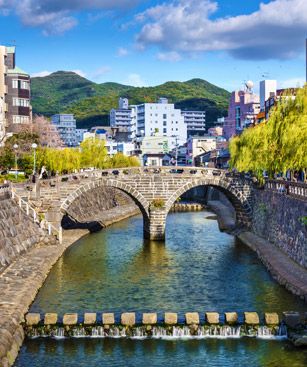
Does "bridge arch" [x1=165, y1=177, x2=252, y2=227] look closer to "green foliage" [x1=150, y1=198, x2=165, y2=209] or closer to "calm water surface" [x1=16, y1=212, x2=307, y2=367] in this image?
"green foliage" [x1=150, y1=198, x2=165, y2=209]

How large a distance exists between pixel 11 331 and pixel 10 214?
900 inches

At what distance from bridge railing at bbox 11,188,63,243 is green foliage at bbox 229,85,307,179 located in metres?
21.4

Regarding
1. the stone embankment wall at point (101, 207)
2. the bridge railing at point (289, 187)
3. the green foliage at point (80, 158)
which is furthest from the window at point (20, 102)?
the bridge railing at point (289, 187)

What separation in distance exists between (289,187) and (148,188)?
17.0 meters

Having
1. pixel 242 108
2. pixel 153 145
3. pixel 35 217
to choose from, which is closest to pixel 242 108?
pixel 242 108

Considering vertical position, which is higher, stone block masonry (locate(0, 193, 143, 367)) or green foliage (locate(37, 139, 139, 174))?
green foliage (locate(37, 139, 139, 174))

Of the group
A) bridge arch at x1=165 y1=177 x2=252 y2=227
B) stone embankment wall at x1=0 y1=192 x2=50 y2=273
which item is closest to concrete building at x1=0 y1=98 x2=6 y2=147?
bridge arch at x1=165 y1=177 x2=252 y2=227

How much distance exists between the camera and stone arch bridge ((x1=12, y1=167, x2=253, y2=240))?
61.6 metres

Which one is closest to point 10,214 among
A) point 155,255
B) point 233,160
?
point 155,255

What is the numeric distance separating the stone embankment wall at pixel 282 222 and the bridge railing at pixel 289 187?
38cm

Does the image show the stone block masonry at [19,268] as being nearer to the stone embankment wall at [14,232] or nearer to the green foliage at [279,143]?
the stone embankment wall at [14,232]

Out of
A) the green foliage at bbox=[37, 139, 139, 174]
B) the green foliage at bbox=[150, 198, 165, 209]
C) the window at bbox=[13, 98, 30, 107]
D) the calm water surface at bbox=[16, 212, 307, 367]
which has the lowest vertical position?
the calm water surface at bbox=[16, 212, 307, 367]

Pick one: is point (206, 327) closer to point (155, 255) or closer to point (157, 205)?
point (155, 255)

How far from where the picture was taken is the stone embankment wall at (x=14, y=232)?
45.6 metres
